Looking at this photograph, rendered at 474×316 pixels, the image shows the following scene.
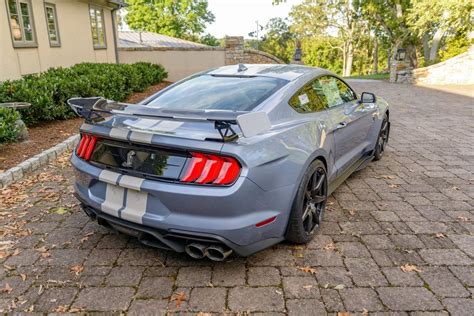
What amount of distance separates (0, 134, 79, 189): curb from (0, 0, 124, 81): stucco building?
464 centimetres

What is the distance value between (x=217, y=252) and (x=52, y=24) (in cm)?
1122

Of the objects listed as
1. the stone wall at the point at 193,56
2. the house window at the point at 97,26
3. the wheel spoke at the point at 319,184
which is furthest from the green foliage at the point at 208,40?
the wheel spoke at the point at 319,184

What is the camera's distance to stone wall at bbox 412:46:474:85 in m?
15.2

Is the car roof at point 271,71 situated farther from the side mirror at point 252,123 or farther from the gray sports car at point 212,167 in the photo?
the side mirror at point 252,123

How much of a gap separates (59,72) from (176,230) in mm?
7574

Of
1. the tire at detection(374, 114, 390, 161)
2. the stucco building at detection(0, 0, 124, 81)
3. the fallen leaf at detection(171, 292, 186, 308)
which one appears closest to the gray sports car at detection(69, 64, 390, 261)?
the fallen leaf at detection(171, 292, 186, 308)

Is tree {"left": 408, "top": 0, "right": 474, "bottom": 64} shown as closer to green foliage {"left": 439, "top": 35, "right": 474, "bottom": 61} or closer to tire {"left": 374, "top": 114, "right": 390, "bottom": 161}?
green foliage {"left": 439, "top": 35, "right": 474, "bottom": 61}

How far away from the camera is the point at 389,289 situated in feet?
7.97

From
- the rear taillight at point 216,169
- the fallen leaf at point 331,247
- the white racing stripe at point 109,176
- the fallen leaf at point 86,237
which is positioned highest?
A: the rear taillight at point 216,169

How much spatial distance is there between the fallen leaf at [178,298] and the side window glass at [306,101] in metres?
1.71

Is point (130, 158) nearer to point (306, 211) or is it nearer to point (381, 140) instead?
point (306, 211)

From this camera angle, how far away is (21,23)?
9.45m

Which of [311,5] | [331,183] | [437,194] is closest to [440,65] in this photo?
[437,194]

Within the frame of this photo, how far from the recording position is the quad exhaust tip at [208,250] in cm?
235
